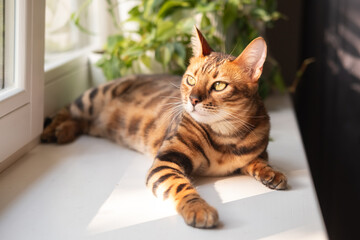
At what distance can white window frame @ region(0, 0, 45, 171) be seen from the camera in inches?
49.0

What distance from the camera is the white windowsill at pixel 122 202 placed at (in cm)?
97

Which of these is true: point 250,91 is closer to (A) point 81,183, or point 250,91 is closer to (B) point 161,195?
(B) point 161,195

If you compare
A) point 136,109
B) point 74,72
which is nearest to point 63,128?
point 136,109

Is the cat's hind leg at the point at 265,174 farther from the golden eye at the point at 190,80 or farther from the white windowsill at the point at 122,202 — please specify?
the golden eye at the point at 190,80

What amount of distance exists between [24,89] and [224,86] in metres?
0.57

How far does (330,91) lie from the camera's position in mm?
1921

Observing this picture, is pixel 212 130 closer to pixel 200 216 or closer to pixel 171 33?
pixel 200 216

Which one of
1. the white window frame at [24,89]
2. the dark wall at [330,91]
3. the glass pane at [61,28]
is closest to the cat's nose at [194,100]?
the white window frame at [24,89]

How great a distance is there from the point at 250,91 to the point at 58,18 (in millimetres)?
957

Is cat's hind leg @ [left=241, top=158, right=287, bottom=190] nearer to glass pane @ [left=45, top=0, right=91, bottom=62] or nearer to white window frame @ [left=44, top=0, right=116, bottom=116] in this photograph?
white window frame @ [left=44, top=0, right=116, bottom=116]

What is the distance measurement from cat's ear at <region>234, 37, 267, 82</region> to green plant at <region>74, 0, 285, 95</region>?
49 cm

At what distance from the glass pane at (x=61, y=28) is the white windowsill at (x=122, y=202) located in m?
0.51

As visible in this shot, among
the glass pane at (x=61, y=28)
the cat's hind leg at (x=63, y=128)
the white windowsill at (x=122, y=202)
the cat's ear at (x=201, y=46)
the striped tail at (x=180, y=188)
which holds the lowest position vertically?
the cat's hind leg at (x=63, y=128)

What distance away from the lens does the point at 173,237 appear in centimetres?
94
